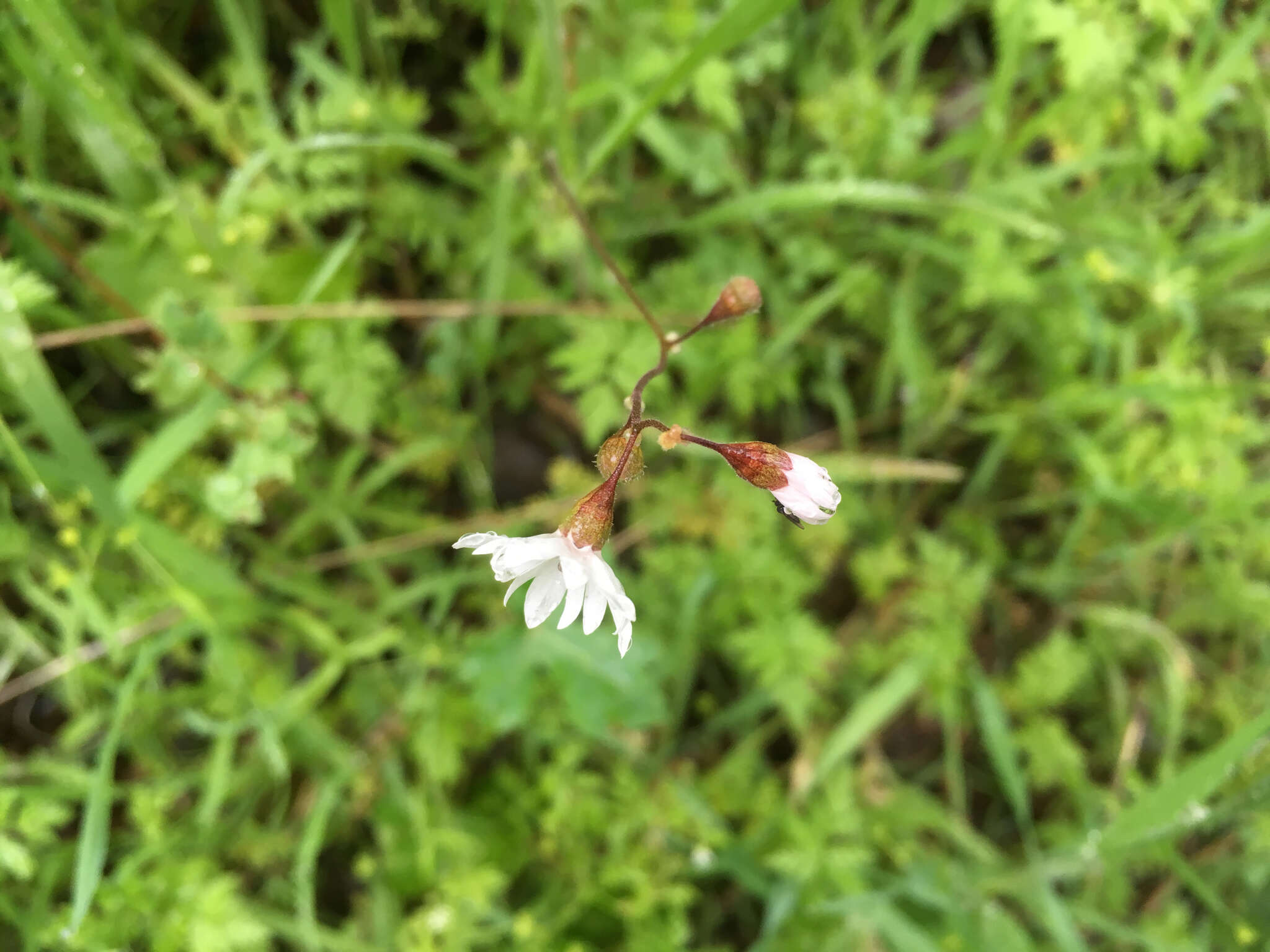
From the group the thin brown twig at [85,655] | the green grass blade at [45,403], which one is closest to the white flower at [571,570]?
the green grass blade at [45,403]

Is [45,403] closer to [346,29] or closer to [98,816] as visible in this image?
[98,816]

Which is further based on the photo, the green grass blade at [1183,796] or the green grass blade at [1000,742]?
the green grass blade at [1000,742]

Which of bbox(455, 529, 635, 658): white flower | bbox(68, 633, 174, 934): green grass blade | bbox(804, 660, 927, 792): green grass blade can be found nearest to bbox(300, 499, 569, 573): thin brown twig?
bbox(68, 633, 174, 934): green grass blade

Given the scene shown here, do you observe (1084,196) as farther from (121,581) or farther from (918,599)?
(121,581)

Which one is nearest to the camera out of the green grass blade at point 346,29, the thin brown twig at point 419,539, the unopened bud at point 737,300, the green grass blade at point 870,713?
the unopened bud at point 737,300

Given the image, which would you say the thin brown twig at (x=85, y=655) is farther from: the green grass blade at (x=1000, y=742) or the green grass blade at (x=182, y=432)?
the green grass blade at (x=1000, y=742)

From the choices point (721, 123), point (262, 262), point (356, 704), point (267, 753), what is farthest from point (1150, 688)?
point (262, 262)

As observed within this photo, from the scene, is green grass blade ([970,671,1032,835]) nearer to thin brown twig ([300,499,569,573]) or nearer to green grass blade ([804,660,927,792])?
green grass blade ([804,660,927,792])
